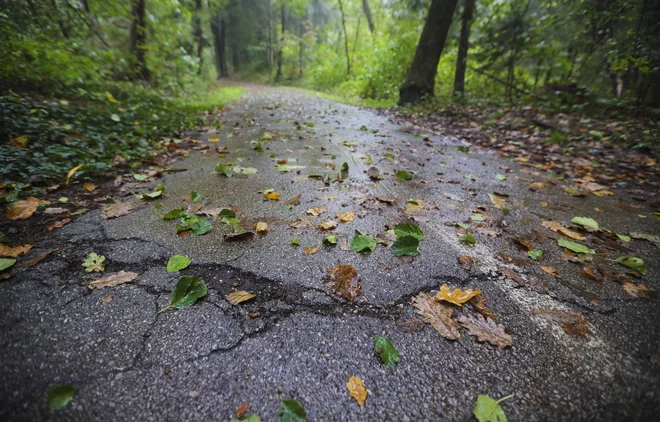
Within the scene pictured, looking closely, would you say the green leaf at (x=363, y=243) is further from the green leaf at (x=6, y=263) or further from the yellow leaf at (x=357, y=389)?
the green leaf at (x=6, y=263)

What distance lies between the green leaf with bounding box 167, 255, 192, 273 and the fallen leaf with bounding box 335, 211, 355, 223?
1008 mm

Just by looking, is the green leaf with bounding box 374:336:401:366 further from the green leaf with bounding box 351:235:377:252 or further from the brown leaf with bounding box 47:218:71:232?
the brown leaf with bounding box 47:218:71:232

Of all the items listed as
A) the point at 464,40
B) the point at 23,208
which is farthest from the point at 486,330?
the point at 464,40

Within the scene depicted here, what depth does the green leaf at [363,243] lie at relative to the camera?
5.37 ft

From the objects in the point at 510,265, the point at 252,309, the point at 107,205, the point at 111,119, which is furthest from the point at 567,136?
the point at 111,119

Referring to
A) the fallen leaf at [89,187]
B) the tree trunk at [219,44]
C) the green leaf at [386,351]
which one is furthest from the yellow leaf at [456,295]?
the tree trunk at [219,44]

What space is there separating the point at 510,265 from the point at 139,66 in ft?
29.0

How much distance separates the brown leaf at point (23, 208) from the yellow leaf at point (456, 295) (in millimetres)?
2641

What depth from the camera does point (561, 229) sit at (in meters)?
1.95

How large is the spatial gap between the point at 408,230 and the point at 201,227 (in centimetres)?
139

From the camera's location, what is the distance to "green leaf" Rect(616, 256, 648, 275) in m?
1.54

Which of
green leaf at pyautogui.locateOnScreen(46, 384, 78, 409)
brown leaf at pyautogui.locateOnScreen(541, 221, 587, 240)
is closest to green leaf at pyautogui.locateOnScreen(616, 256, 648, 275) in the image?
→ brown leaf at pyautogui.locateOnScreen(541, 221, 587, 240)

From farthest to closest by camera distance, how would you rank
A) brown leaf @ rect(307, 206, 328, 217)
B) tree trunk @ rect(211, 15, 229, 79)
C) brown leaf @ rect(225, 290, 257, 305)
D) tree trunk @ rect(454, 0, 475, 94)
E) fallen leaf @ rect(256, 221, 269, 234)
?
tree trunk @ rect(211, 15, 229, 79)
tree trunk @ rect(454, 0, 475, 94)
brown leaf @ rect(307, 206, 328, 217)
fallen leaf @ rect(256, 221, 269, 234)
brown leaf @ rect(225, 290, 257, 305)

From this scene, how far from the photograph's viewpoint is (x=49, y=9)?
419 cm
